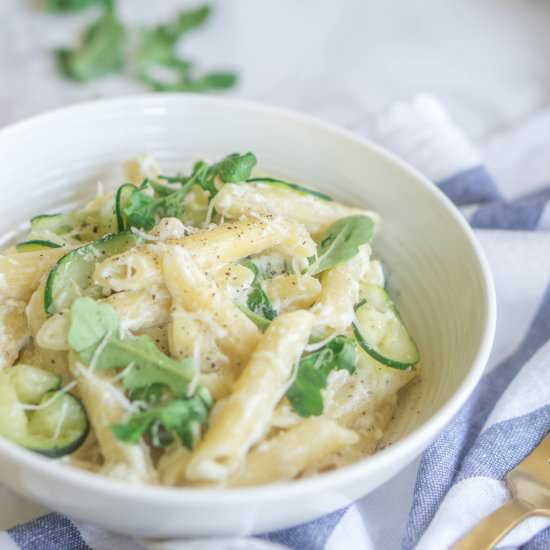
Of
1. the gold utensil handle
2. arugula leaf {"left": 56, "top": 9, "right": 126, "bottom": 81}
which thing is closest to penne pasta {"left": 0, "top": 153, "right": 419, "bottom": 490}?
the gold utensil handle

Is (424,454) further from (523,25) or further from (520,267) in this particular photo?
(523,25)

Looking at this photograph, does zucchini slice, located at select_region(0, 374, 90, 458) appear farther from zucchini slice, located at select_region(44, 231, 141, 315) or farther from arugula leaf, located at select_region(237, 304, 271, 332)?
arugula leaf, located at select_region(237, 304, 271, 332)

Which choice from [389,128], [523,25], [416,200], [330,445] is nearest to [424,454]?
[330,445]

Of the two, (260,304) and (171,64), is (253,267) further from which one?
(171,64)

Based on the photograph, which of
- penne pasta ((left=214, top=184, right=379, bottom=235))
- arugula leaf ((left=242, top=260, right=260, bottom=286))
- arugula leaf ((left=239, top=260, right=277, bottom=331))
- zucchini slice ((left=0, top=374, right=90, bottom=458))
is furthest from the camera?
penne pasta ((left=214, top=184, right=379, bottom=235))

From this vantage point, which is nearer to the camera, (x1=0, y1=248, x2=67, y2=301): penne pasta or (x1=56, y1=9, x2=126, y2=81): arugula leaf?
(x1=0, y1=248, x2=67, y2=301): penne pasta

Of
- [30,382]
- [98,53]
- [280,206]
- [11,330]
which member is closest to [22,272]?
[11,330]
